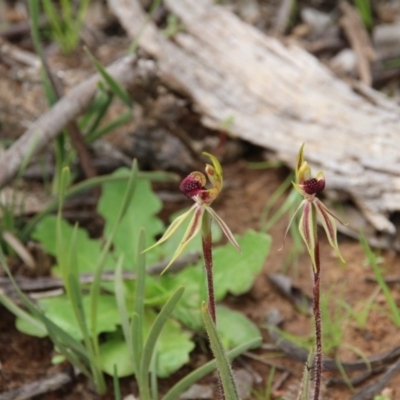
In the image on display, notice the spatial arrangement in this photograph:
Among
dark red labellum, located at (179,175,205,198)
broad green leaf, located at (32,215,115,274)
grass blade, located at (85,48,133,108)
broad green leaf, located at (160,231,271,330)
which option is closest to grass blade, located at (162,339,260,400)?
broad green leaf, located at (160,231,271,330)

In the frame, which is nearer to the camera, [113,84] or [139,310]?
[139,310]

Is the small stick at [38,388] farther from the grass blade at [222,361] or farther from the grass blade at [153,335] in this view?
the grass blade at [222,361]

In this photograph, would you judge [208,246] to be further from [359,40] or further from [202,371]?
[359,40]

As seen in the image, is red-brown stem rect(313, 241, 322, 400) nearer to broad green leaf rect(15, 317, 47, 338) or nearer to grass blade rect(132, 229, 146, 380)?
grass blade rect(132, 229, 146, 380)

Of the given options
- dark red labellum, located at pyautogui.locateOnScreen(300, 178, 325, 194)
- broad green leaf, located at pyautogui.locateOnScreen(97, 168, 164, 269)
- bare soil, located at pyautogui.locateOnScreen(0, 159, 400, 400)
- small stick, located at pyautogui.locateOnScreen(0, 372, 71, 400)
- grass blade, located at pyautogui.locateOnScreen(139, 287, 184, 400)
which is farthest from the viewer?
broad green leaf, located at pyautogui.locateOnScreen(97, 168, 164, 269)

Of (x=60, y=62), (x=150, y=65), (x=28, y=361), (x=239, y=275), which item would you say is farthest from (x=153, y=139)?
(x=28, y=361)

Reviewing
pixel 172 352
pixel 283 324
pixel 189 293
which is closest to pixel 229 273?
pixel 189 293

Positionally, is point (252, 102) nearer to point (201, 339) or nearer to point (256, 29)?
point (256, 29)
